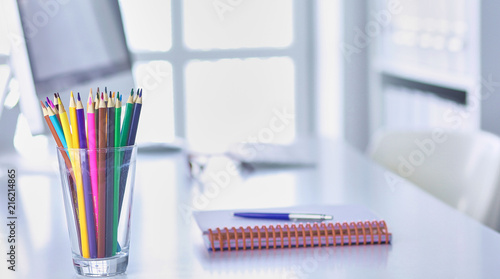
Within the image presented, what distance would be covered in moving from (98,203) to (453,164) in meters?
1.26

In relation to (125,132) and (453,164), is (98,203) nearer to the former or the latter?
(125,132)

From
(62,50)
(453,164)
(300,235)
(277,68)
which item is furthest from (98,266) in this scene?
(277,68)

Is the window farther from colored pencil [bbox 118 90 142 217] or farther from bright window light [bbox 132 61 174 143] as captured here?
colored pencil [bbox 118 90 142 217]

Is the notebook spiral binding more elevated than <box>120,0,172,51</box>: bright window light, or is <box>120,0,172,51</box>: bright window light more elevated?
<box>120,0,172,51</box>: bright window light

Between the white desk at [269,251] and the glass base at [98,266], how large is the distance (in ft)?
0.07

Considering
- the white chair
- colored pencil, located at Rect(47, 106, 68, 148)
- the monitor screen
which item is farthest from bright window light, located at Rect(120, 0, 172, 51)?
colored pencil, located at Rect(47, 106, 68, 148)

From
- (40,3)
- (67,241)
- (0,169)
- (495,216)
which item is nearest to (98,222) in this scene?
(67,241)

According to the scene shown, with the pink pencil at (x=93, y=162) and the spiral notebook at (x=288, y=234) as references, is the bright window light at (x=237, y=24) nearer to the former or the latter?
the spiral notebook at (x=288, y=234)

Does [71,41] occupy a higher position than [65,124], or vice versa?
[71,41]

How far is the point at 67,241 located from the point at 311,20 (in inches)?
116

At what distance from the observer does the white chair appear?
1569 millimetres

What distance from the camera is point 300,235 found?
95cm

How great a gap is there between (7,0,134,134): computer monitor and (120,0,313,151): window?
216 centimetres

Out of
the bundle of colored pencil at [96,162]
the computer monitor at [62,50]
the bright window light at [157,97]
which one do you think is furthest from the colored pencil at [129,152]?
the bright window light at [157,97]
